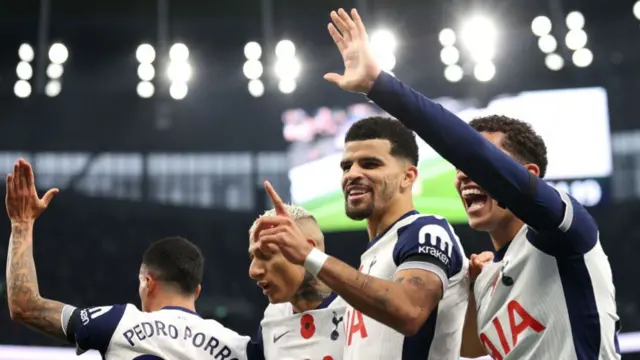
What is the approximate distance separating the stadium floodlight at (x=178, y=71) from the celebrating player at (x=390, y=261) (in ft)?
32.5

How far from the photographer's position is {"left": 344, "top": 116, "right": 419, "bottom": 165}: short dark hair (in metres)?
2.89

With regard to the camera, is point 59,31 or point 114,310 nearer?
point 114,310

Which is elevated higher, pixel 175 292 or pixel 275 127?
pixel 275 127

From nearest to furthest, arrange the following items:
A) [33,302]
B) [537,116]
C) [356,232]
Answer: [33,302]
[537,116]
[356,232]

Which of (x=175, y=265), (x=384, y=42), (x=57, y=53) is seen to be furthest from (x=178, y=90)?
(x=175, y=265)

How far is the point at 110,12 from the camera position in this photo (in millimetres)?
13508

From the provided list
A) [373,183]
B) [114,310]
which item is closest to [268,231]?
[373,183]

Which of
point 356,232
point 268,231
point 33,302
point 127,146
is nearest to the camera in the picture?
point 268,231

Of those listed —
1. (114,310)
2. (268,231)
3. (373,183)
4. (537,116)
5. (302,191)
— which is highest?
(537,116)

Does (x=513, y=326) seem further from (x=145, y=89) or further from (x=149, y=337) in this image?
(x=145, y=89)

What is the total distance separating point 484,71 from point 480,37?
601 mm

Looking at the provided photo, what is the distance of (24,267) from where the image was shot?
132 inches

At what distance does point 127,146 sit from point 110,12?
7.72 feet

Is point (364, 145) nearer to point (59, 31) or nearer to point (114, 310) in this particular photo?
point (114, 310)
